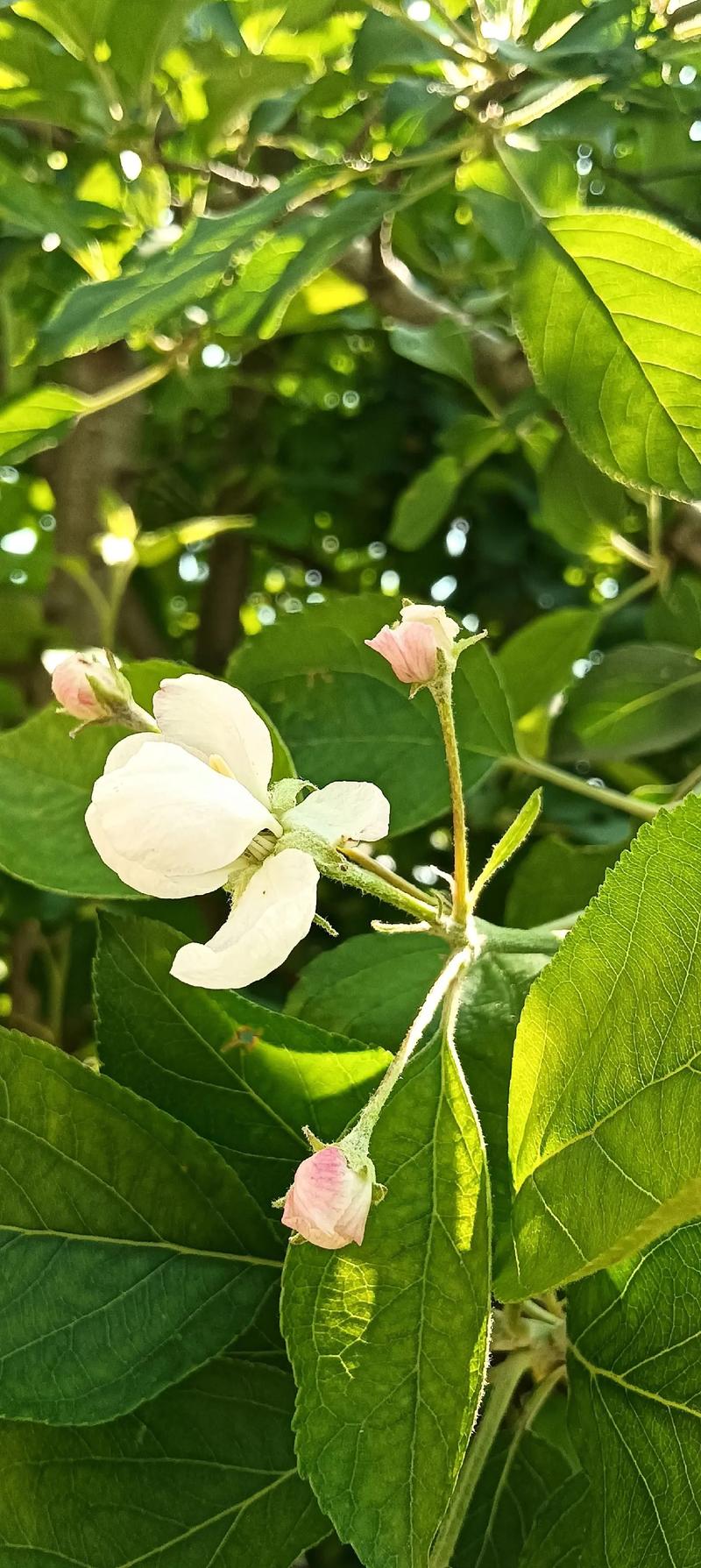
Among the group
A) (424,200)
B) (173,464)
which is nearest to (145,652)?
(173,464)

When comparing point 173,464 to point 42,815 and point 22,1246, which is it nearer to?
point 42,815

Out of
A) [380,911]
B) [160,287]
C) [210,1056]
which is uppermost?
[160,287]

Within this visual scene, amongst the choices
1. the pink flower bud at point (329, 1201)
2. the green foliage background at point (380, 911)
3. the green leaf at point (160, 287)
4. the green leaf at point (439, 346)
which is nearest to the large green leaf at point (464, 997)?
the green foliage background at point (380, 911)

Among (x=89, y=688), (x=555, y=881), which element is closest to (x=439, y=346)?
(x=555, y=881)

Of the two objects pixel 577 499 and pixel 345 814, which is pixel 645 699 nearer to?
pixel 577 499

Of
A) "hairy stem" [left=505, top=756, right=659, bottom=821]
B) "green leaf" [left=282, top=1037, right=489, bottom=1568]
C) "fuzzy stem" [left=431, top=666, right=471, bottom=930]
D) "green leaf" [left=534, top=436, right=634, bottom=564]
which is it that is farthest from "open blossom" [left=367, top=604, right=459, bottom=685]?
"green leaf" [left=534, top=436, right=634, bottom=564]

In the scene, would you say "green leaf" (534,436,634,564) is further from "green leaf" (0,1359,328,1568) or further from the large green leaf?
"green leaf" (0,1359,328,1568)
